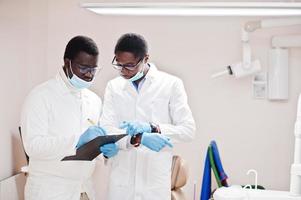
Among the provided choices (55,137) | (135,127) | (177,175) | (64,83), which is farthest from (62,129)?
(177,175)

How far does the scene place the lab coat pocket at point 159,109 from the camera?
7.88 ft

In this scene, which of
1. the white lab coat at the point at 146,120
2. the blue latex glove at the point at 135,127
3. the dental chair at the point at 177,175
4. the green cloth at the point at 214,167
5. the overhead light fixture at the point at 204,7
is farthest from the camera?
the green cloth at the point at 214,167

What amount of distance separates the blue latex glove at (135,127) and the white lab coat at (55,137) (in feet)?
0.65

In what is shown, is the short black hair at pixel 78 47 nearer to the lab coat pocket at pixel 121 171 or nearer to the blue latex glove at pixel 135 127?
the blue latex glove at pixel 135 127

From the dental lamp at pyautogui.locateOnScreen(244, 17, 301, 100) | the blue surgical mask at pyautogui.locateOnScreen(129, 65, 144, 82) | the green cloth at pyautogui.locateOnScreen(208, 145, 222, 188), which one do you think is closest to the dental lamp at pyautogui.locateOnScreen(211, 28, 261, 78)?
the dental lamp at pyautogui.locateOnScreen(244, 17, 301, 100)

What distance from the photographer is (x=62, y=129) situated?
2229mm

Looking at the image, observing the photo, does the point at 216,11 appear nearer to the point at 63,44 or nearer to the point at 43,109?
the point at 43,109

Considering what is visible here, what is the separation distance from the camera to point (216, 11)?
2.21 metres

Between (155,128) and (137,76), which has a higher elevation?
(137,76)

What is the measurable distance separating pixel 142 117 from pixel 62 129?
41cm

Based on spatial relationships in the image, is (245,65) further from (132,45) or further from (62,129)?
(62,129)

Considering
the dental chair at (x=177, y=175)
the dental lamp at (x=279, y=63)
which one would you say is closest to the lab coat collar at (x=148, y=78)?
the dental chair at (x=177, y=175)

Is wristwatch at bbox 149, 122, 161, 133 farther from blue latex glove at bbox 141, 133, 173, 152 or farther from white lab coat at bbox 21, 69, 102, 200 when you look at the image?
white lab coat at bbox 21, 69, 102, 200

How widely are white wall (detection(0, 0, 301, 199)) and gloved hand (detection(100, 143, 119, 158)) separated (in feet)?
2.82
